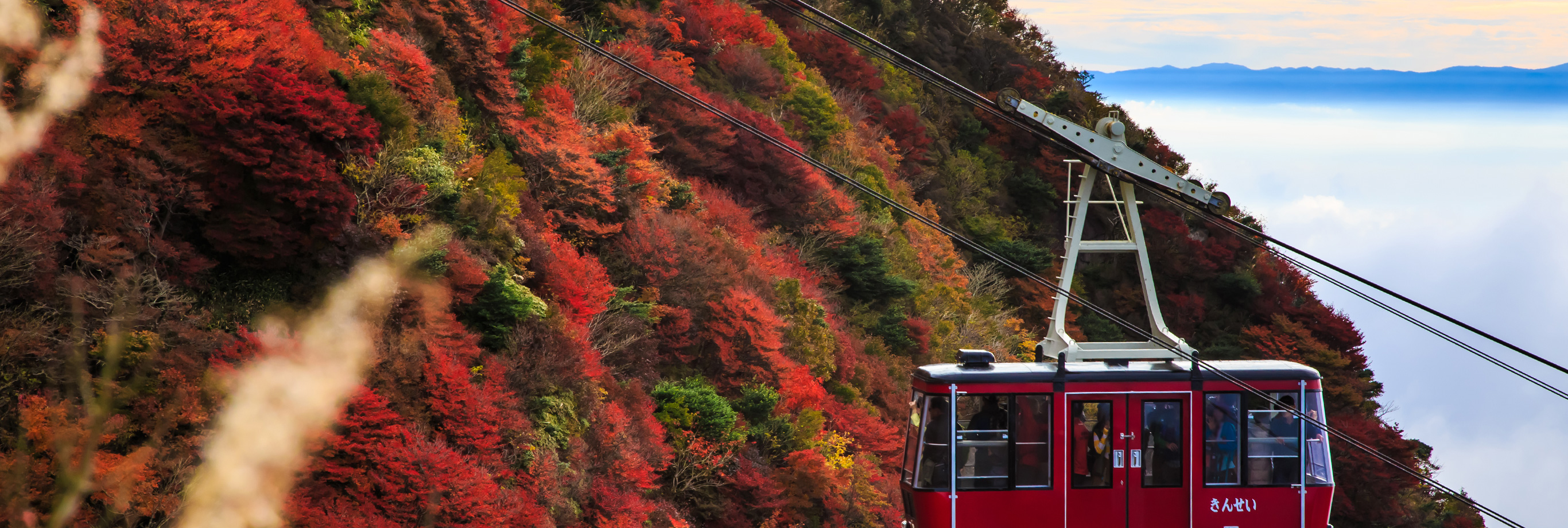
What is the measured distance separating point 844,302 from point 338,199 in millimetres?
18339

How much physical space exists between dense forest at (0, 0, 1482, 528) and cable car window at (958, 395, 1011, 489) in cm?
616

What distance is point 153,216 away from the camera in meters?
15.4

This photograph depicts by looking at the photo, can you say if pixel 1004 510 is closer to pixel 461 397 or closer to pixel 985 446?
pixel 985 446

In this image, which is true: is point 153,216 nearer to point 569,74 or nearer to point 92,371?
point 92,371

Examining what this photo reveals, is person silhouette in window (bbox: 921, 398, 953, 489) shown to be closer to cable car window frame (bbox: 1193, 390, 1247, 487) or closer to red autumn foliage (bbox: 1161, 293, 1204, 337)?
cable car window frame (bbox: 1193, 390, 1247, 487)

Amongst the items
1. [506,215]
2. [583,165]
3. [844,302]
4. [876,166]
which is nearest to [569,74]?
[583,165]

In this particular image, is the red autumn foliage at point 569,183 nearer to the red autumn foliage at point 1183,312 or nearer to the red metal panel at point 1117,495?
the red metal panel at point 1117,495

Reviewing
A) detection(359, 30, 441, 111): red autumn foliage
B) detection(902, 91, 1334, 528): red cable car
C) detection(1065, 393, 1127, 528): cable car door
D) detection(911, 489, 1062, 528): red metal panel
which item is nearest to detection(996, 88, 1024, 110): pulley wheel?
detection(902, 91, 1334, 528): red cable car

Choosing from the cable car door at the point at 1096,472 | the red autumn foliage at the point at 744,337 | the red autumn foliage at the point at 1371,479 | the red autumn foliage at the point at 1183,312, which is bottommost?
the red autumn foliage at the point at 1371,479

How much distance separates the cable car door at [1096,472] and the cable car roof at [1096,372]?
1.39 feet

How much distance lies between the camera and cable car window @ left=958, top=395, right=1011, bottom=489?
14.1 meters

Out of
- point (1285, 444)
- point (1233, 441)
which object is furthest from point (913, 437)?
point (1285, 444)

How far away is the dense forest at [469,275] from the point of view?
1346cm

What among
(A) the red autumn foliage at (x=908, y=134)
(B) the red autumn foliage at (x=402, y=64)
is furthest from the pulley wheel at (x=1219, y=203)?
(A) the red autumn foliage at (x=908, y=134)
